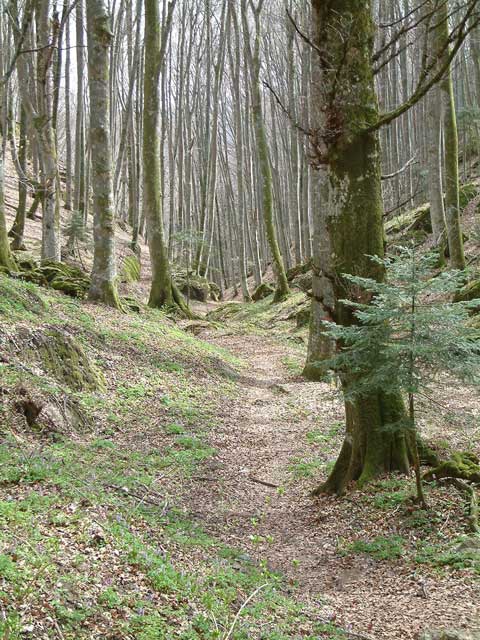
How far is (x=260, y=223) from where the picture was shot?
122 ft

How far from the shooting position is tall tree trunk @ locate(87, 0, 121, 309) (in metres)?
11.2

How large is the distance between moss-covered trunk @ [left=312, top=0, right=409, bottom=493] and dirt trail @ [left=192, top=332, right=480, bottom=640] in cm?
49

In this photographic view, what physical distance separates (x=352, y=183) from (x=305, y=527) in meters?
3.32

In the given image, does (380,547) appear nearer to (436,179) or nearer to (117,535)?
(117,535)

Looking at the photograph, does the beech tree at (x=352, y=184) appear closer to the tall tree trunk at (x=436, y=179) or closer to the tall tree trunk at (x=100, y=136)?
the tall tree trunk at (x=100, y=136)

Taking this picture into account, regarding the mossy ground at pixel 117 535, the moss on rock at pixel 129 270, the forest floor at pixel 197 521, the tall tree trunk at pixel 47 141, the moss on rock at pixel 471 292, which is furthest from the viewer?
the moss on rock at pixel 129 270

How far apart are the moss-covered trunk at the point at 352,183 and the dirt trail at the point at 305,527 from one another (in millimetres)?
488

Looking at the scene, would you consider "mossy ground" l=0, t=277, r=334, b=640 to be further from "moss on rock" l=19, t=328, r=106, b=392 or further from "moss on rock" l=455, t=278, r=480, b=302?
"moss on rock" l=455, t=278, r=480, b=302

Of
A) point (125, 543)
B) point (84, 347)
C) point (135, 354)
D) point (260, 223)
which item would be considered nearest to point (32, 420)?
point (125, 543)

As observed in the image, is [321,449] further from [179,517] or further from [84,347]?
[84,347]

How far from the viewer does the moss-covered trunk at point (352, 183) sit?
523 cm

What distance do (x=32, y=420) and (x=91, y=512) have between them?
1934mm

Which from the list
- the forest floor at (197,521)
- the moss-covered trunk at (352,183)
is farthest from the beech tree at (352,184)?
the forest floor at (197,521)

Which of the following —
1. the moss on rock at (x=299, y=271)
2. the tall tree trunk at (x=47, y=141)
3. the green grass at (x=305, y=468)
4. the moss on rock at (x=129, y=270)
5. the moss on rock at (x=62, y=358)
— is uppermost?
the tall tree trunk at (x=47, y=141)
